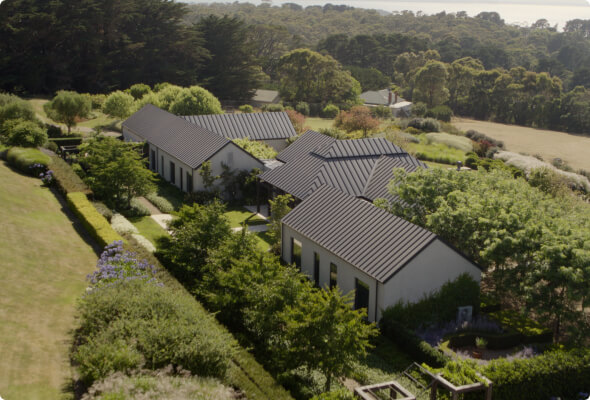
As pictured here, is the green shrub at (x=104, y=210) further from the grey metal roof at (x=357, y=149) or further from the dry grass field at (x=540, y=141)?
the dry grass field at (x=540, y=141)

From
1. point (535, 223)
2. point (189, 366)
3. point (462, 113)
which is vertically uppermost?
point (535, 223)

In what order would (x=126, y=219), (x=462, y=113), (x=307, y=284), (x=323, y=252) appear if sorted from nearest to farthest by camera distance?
1. (x=307, y=284)
2. (x=323, y=252)
3. (x=126, y=219)
4. (x=462, y=113)

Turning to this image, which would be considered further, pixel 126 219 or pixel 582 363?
pixel 126 219

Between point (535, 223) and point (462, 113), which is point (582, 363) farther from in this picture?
point (462, 113)

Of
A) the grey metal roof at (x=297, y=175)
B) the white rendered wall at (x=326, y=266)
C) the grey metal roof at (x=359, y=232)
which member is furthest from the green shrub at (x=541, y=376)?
the grey metal roof at (x=297, y=175)

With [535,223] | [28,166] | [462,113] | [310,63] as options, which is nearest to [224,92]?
[310,63]

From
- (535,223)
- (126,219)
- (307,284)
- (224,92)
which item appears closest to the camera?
(307,284)

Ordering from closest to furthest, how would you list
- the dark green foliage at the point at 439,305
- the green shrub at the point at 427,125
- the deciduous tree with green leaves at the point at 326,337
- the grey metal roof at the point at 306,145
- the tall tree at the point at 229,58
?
the deciduous tree with green leaves at the point at 326,337, the dark green foliage at the point at 439,305, the grey metal roof at the point at 306,145, the green shrub at the point at 427,125, the tall tree at the point at 229,58

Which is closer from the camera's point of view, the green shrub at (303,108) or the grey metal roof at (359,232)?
the grey metal roof at (359,232)
